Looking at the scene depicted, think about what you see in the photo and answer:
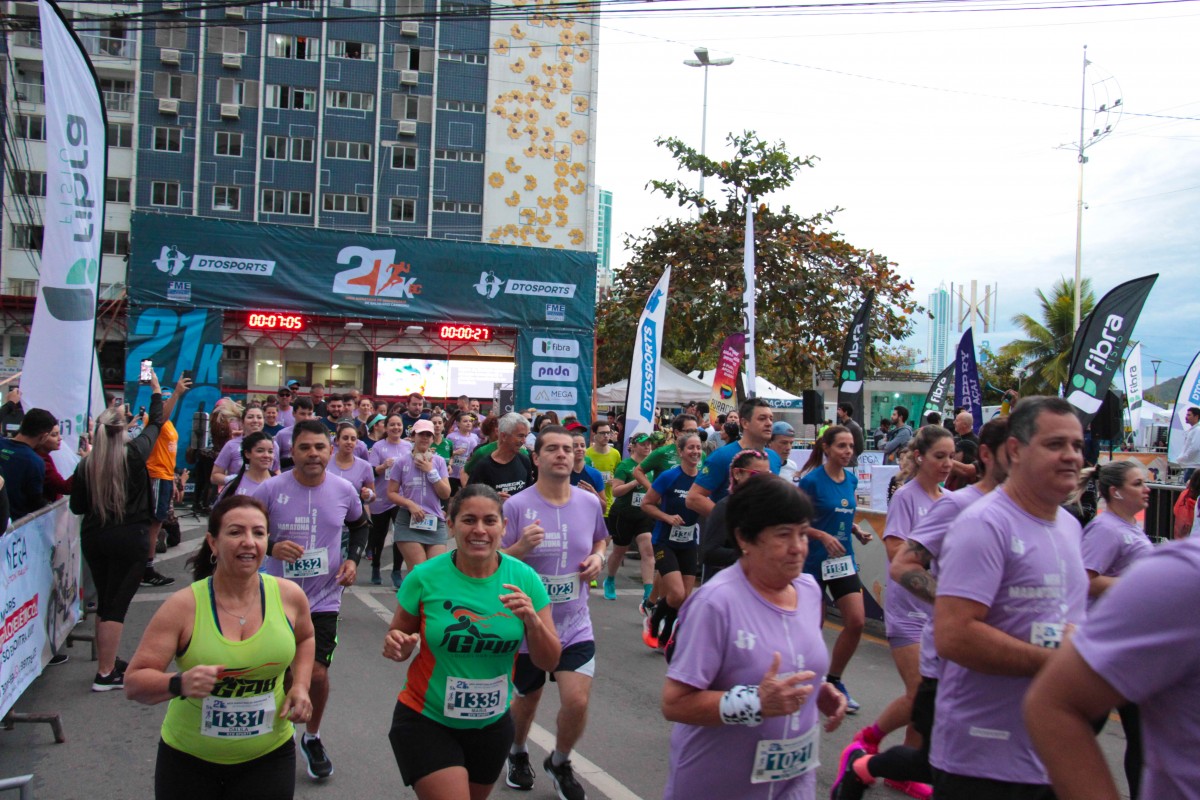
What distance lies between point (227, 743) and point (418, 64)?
4380cm

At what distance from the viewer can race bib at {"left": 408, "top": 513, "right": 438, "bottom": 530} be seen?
876cm

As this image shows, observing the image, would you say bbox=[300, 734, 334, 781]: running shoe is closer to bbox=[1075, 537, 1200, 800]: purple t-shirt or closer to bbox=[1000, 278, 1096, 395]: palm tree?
bbox=[1075, 537, 1200, 800]: purple t-shirt

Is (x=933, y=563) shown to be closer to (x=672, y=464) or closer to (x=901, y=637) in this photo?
(x=901, y=637)

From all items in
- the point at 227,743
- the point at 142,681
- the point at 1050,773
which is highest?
the point at 1050,773

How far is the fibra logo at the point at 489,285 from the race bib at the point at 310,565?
18.3 meters

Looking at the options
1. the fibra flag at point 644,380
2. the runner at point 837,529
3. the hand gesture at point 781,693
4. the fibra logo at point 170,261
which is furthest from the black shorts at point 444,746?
the fibra logo at point 170,261

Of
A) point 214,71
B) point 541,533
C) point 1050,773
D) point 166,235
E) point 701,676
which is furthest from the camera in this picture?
point 214,71

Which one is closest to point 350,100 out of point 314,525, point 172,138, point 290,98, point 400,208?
point 290,98

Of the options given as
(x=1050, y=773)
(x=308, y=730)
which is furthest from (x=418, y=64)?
(x=1050, y=773)

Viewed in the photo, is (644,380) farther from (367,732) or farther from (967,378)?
(367,732)

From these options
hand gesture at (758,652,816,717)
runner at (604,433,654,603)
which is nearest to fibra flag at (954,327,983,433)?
runner at (604,433,654,603)

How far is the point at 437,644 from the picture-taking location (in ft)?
12.0

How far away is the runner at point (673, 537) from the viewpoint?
8.21m

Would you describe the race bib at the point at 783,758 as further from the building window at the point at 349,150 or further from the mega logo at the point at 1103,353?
the building window at the point at 349,150
